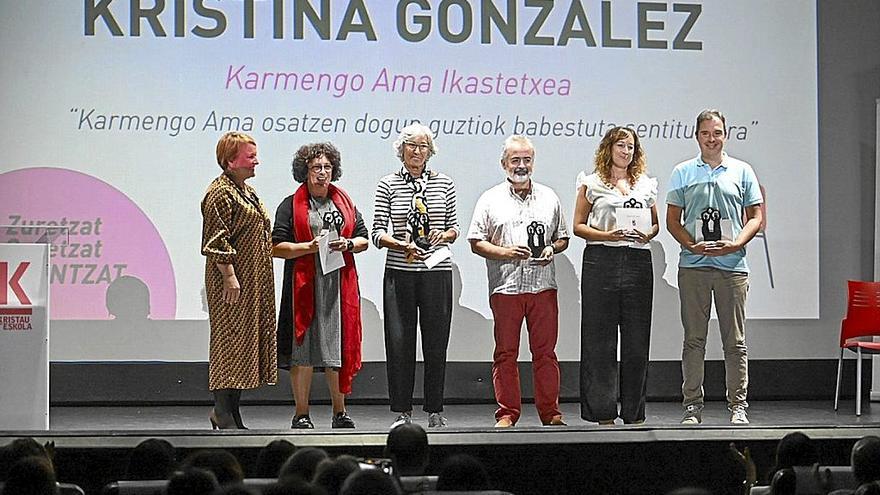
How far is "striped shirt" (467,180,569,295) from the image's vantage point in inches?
206

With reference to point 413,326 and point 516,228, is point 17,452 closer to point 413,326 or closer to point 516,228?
point 413,326

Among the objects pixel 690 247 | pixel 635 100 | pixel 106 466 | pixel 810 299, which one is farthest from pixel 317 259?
pixel 810 299

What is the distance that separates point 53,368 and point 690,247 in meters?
3.60

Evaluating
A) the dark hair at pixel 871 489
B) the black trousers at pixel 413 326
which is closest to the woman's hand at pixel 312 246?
the black trousers at pixel 413 326

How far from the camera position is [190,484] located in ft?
7.45

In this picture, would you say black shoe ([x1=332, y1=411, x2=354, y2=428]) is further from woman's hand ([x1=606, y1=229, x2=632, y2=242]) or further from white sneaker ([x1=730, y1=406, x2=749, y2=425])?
white sneaker ([x1=730, y1=406, x2=749, y2=425])

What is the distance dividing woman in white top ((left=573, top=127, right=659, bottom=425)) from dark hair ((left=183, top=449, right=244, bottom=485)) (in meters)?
2.80

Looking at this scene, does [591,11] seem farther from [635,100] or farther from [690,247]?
[690,247]

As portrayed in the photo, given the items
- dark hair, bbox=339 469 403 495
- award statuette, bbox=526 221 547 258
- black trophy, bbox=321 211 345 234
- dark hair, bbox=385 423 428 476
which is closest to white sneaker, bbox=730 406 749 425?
award statuette, bbox=526 221 547 258

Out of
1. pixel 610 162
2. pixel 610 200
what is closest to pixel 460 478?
pixel 610 200

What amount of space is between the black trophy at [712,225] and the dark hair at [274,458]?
9.43 ft

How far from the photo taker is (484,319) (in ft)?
21.9

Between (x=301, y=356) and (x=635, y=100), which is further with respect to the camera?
(x=635, y=100)

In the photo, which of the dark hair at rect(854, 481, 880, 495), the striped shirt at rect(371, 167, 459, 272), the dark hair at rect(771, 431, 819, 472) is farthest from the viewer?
the striped shirt at rect(371, 167, 459, 272)
